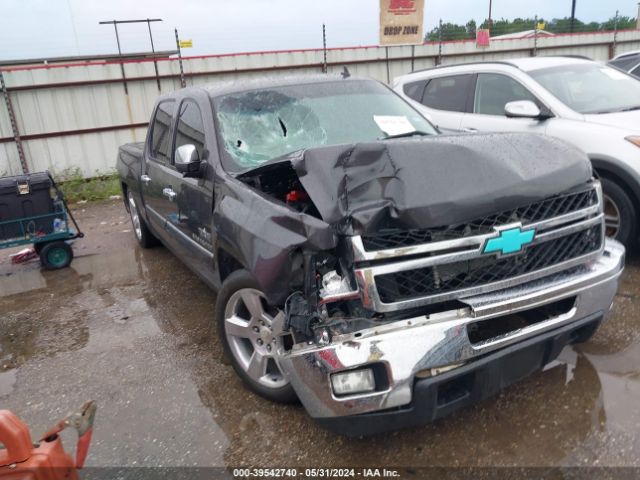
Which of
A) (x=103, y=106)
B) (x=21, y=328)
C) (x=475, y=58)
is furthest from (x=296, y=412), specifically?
(x=475, y=58)

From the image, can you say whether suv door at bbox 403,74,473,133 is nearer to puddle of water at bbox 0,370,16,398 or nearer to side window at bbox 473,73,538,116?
side window at bbox 473,73,538,116

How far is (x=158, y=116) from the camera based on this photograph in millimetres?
4758

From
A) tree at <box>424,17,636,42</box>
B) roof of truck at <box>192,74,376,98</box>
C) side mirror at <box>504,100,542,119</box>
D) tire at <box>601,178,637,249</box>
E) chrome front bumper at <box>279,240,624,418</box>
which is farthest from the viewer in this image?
tree at <box>424,17,636,42</box>

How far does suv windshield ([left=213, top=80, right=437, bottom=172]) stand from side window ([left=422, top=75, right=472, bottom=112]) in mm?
2251

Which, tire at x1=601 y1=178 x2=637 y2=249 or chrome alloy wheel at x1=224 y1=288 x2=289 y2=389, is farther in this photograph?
tire at x1=601 y1=178 x2=637 y2=249

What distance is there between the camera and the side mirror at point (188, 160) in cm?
319

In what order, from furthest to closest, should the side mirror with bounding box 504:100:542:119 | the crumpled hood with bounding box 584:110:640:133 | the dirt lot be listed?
the side mirror with bounding box 504:100:542:119
the crumpled hood with bounding box 584:110:640:133
the dirt lot

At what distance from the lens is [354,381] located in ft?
6.80

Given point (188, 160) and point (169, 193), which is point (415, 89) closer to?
point (169, 193)

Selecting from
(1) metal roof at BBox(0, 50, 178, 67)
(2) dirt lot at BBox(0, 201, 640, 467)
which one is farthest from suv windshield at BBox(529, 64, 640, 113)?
(1) metal roof at BBox(0, 50, 178, 67)

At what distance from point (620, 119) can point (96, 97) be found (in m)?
8.87

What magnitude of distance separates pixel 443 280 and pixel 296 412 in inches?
45.0

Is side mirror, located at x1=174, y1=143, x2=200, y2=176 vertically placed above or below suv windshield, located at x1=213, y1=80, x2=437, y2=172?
below

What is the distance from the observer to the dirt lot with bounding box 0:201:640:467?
7.88 ft
